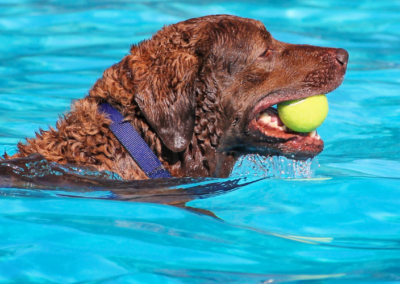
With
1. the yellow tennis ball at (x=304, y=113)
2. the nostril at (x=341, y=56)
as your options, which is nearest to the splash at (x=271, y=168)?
the yellow tennis ball at (x=304, y=113)

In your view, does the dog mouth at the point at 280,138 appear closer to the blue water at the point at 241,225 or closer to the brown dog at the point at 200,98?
the brown dog at the point at 200,98

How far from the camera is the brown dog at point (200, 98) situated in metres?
4.46

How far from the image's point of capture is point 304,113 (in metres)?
4.93

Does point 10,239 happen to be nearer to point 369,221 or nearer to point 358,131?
point 369,221

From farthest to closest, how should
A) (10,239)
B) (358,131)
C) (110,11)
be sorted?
(110,11) < (358,131) < (10,239)

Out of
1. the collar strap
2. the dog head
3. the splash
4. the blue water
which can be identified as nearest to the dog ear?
the dog head

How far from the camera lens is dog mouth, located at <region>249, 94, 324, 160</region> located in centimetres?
495

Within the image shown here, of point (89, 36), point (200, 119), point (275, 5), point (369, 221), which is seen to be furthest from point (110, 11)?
point (369, 221)

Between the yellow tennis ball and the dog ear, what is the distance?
2.68 feet

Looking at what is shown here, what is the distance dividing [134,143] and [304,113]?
140 cm

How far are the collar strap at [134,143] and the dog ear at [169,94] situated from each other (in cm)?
14

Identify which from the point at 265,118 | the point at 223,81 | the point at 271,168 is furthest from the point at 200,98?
the point at 271,168

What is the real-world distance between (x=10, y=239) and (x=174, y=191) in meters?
1.28

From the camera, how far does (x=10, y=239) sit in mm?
3797
